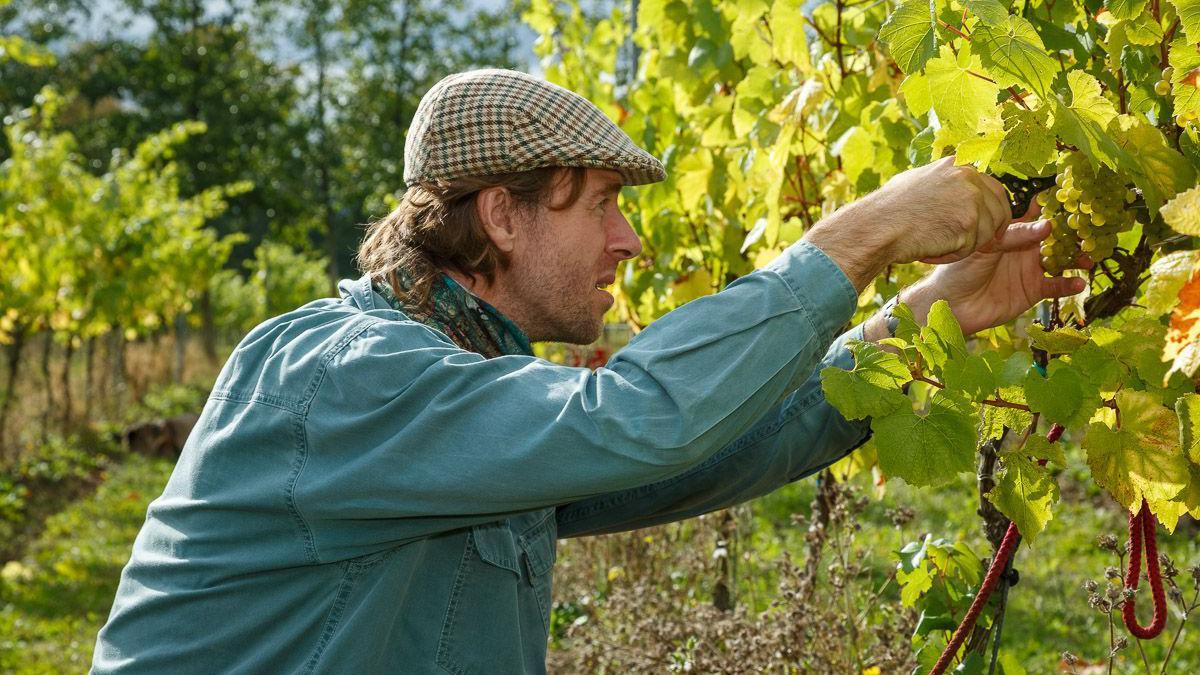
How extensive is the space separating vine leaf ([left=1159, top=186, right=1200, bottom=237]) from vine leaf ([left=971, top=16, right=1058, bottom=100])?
0.82 ft

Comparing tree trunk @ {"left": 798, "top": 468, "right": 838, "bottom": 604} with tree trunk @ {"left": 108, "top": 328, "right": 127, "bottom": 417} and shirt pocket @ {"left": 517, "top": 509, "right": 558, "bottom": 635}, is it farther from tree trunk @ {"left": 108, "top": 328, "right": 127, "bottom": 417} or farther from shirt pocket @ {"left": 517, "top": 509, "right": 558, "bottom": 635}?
tree trunk @ {"left": 108, "top": 328, "right": 127, "bottom": 417}

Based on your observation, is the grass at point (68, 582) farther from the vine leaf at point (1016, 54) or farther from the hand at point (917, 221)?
the vine leaf at point (1016, 54)

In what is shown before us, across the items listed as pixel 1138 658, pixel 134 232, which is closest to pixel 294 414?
pixel 1138 658

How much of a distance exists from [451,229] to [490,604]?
62 centimetres

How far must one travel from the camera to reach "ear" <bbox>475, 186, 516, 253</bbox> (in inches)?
75.2

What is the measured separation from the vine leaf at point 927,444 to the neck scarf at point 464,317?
828mm

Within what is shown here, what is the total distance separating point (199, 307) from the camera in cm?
2284

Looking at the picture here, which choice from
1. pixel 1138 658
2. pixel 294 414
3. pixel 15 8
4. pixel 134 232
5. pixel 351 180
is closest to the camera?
pixel 294 414

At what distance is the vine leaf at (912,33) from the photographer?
128cm

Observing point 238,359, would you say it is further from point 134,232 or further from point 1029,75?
point 134,232

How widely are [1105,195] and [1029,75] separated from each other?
7.2 inches

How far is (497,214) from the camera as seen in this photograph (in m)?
1.92

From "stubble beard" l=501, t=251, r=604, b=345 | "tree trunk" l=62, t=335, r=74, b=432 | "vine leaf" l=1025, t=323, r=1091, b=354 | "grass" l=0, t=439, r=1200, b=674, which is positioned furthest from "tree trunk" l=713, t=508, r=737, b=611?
"tree trunk" l=62, t=335, r=74, b=432

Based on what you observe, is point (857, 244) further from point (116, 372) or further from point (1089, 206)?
point (116, 372)
